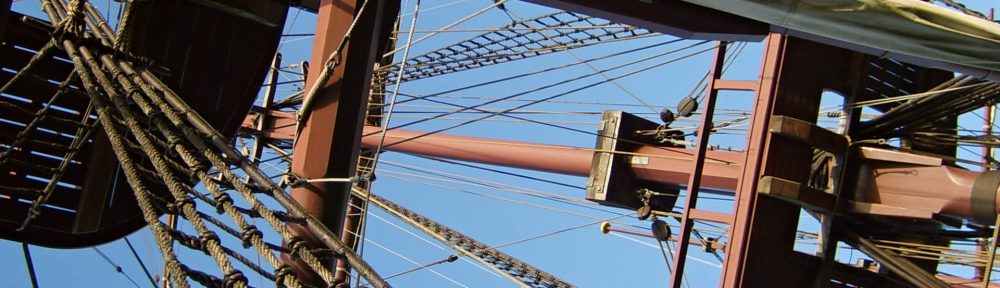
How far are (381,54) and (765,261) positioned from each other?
2.99m

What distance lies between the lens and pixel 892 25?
5125 mm

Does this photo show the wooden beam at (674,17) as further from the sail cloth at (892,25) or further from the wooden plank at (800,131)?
the wooden plank at (800,131)

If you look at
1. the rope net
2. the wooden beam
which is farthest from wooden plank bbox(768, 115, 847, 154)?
the rope net

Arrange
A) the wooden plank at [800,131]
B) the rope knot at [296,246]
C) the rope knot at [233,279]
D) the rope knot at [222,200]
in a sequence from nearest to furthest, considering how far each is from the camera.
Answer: the rope knot at [233,279], the rope knot at [296,246], the rope knot at [222,200], the wooden plank at [800,131]

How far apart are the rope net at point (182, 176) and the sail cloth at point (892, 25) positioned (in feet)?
7.04

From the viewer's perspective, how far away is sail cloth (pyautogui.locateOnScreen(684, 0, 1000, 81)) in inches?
198

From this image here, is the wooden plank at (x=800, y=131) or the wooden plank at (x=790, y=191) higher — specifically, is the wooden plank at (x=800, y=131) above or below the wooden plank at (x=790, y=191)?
above

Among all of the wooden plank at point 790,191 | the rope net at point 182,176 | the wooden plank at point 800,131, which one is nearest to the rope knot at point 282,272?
the rope net at point 182,176

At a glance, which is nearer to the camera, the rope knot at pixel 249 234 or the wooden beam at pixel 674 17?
the rope knot at pixel 249 234

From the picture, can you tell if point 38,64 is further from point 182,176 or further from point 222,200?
point 222,200

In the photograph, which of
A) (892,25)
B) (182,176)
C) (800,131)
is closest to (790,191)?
(800,131)

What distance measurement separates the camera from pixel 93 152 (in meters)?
6.11

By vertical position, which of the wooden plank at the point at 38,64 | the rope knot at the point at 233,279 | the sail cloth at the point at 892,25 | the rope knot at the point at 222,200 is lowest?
the rope knot at the point at 233,279

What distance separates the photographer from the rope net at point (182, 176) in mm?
3775
